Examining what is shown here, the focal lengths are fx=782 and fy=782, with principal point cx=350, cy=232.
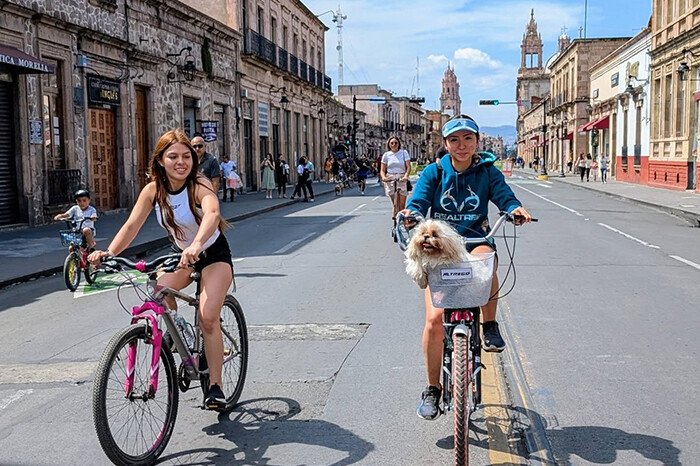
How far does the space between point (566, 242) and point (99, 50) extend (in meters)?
13.5

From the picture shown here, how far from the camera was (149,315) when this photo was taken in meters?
4.03

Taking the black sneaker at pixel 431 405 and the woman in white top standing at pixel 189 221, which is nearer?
the black sneaker at pixel 431 405

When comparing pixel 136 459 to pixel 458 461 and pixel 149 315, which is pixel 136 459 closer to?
pixel 149 315

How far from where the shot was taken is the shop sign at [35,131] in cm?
1764

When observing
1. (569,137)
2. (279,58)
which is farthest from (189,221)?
(569,137)

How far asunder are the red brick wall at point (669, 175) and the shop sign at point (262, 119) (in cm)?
1835

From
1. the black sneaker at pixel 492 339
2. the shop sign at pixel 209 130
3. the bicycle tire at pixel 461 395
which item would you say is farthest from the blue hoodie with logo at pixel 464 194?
the shop sign at pixel 209 130

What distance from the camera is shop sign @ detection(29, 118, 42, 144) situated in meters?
17.6

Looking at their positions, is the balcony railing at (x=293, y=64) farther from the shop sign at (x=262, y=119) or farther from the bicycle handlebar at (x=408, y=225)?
the bicycle handlebar at (x=408, y=225)

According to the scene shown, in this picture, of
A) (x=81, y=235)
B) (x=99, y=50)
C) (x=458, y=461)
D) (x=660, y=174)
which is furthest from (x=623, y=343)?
(x=660, y=174)

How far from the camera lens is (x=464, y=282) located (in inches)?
150

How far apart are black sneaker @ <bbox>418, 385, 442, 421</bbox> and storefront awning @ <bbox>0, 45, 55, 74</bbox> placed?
1315cm

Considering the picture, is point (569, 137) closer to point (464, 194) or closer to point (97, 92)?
point (97, 92)

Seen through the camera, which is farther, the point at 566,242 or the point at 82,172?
the point at 82,172
